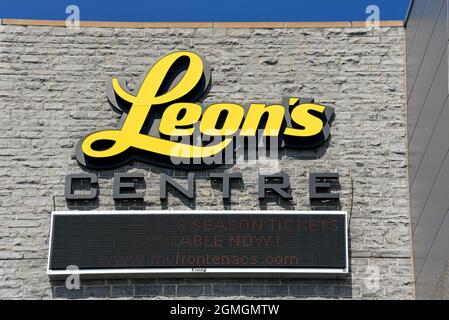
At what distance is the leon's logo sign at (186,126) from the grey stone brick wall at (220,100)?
192 mm

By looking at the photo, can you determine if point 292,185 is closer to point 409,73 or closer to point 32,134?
point 409,73

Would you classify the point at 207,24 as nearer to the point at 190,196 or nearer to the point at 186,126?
the point at 186,126

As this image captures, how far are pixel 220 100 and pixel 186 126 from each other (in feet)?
2.23

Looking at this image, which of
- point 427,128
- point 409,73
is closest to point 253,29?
point 409,73

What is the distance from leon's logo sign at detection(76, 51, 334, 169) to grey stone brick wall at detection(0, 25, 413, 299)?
192mm

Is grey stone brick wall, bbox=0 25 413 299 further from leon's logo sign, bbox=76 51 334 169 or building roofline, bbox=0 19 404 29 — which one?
leon's logo sign, bbox=76 51 334 169

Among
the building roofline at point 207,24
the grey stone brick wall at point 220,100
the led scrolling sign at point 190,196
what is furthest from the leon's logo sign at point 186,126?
the building roofline at point 207,24

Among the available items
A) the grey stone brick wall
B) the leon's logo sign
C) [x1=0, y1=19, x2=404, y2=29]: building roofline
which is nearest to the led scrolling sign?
the leon's logo sign

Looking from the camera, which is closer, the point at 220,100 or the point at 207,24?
the point at 220,100

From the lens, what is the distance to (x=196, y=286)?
563 inches

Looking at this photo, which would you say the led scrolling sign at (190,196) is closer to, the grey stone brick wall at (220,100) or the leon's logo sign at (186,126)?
the leon's logo sign at (186,126)

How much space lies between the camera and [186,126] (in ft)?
50.1

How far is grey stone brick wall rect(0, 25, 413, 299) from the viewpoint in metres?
14.4

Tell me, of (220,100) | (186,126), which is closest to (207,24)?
(220,100)
